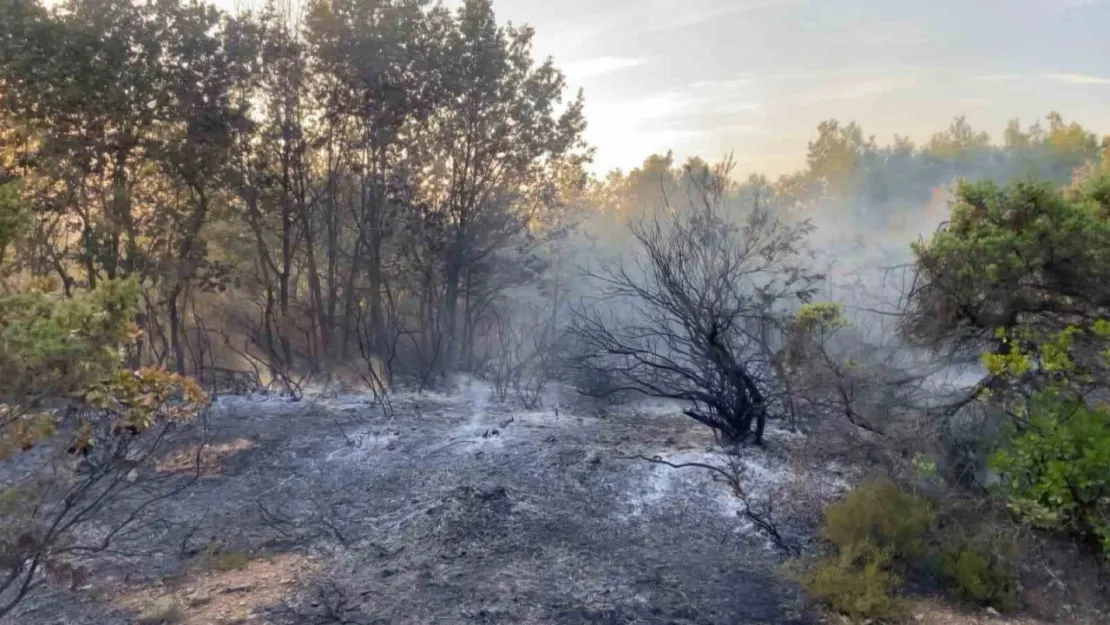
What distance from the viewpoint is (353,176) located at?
1386 centimetres

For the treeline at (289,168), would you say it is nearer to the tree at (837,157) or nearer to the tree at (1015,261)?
the tree at (1015,261)

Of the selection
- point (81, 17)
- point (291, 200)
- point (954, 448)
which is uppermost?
point (81, 17)

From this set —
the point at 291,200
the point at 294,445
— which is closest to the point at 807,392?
the point at 294,445

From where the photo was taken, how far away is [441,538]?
5586 mm

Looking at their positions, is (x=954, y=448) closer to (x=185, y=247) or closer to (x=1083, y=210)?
(x=1083, y=210)

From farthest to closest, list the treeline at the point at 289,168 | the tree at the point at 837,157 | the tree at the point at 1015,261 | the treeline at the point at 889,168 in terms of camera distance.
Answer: the tree at the point at 837,157, the treeline at the point at 889,168, the treeline at the point at 289,168, the tree at the point at 1015,261

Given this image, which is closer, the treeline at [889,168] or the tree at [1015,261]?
the tree at [1015,261]

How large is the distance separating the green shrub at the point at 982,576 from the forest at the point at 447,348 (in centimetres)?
3

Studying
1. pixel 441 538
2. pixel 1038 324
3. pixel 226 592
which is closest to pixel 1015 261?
pixel 1038 324

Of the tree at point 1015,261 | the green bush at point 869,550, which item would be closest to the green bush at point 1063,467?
the green bush at point 869,550

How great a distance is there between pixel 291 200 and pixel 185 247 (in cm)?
192

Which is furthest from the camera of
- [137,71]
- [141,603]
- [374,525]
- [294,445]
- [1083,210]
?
[137,71]

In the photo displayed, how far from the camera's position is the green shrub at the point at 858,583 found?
464 centimetres

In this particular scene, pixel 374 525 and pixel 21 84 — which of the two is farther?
pixel 21 84
